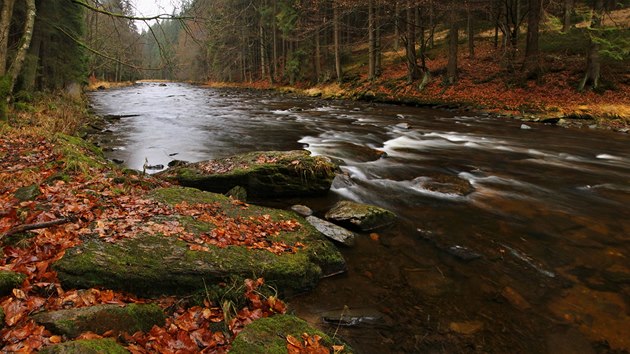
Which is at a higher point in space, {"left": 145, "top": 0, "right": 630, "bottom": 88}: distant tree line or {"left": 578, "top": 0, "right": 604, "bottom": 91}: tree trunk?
{"left": 145, "top": 0, "right": 630, "bottom": 88}: distant tree line

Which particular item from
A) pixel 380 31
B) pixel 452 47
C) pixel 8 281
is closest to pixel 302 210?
pixel 8 281

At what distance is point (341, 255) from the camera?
494 centimetres

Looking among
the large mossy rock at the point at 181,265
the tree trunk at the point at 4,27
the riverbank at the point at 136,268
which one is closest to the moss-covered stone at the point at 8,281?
the riverbank at the point at 136,268

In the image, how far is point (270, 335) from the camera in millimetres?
2924

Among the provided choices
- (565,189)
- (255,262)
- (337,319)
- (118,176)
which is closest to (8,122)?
(118,176)

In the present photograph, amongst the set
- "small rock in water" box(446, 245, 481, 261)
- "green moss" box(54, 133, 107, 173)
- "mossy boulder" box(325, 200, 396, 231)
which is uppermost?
"green moss" box(54, 133, 107, 173)

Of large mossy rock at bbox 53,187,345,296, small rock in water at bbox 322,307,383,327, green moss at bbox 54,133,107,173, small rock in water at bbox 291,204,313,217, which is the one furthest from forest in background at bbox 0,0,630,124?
small rock in water at bbox 322,307,383,327

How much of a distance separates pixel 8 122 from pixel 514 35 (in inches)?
1033

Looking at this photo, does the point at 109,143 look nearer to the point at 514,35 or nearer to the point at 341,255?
the point at 341,255

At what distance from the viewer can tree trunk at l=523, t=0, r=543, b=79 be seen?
19373mm

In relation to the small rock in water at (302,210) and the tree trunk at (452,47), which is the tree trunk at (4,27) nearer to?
the small rock in water at (302,210)

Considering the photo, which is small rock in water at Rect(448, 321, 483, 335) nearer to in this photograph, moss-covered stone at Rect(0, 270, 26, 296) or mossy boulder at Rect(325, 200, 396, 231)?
mossy boulder at Rect(325, 200, 396, 231)

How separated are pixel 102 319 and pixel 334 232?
3342 millimetres

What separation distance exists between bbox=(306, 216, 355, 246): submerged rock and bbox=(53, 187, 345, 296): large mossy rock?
0.58 metres
